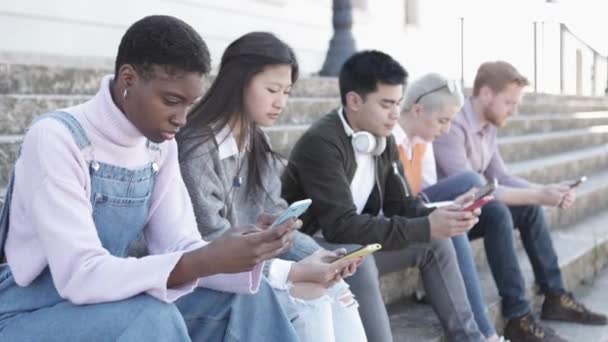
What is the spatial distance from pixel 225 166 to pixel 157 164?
22.3 inches

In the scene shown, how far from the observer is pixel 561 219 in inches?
231

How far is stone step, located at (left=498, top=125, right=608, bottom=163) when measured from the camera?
6555 mm

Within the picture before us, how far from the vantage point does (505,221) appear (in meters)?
3.90

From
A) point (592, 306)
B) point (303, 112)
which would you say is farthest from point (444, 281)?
point (303, 112)

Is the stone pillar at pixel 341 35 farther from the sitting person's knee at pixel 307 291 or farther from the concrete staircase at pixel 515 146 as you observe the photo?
the sitting person's knee at pixel 307 291

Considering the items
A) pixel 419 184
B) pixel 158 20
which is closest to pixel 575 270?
pixel 419 184

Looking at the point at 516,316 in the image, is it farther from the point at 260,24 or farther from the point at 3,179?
the point at 260,24

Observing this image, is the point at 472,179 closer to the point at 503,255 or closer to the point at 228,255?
the point at 503,255

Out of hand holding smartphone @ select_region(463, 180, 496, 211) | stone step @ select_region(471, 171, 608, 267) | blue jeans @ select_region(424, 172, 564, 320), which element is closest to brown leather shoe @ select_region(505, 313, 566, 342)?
blue jeans @ select_region(424, 172, 564, 320)

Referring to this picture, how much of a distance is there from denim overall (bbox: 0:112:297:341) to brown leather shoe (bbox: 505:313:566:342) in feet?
6.78

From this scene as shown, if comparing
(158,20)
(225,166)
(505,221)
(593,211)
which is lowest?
(593,211)

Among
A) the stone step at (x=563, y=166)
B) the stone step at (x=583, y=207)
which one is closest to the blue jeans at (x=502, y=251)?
the stone step at (x=583, y=207)

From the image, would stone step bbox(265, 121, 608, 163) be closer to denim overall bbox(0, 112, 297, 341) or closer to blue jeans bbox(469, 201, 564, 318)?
blue jeans bbox(469, 201, 564, 318)

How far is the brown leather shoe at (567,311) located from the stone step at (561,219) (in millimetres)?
492
